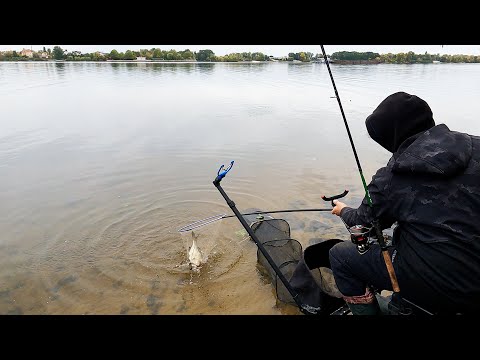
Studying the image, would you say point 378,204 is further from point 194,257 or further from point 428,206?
point 194,257

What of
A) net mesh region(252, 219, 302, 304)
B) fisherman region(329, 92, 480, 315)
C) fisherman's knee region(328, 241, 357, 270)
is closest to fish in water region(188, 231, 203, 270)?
net mesh region(252, 219, 302, 304)

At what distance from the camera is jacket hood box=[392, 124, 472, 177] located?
2.00 m

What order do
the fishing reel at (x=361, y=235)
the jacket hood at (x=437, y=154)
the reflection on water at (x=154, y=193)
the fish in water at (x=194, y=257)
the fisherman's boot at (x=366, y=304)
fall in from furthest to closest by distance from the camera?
the fish in water at (x=194, y=257), the reflection on water at (x=154, y=193), the fisherman's boot at (x=366, y=304), the fishing reel at (x=361, y=235), the jacket hood at (x=437, y=154)

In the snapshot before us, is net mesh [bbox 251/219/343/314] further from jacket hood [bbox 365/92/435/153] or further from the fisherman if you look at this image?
jacket hood [bbox 365/92/435/153]

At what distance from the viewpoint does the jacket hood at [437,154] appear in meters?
2.00

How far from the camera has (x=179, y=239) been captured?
518cm

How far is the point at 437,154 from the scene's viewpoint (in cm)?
202

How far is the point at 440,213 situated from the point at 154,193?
18.6 ft

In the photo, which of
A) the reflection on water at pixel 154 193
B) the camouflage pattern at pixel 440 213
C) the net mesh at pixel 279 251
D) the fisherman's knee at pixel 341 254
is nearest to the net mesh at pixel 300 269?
the net mesh at pixel 279 251

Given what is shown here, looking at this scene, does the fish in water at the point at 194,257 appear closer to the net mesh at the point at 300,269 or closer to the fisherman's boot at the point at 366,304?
the net mesh at the point at 300,269
